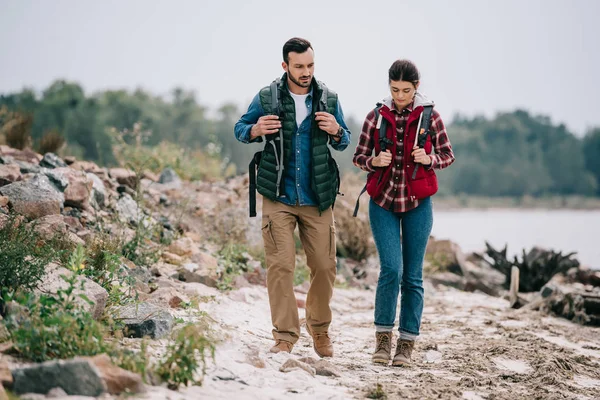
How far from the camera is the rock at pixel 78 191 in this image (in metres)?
7.21

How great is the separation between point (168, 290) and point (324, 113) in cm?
203

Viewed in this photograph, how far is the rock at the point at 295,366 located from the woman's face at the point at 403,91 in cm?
186

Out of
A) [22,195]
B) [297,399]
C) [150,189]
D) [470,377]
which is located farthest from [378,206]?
[150,189]

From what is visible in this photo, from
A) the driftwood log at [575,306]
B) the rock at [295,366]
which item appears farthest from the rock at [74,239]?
the driftwood log at [575,306]

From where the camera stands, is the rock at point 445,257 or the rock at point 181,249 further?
the rock at point 445,257

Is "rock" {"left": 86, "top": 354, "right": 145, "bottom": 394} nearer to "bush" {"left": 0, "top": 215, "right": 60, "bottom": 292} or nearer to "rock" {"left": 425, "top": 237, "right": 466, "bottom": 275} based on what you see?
"bush" {"left": 0, "top": 215, "right": 60, "bottom": 292}

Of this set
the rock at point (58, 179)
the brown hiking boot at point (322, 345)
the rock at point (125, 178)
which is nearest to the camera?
the brown hiking boot at point (322, 345)

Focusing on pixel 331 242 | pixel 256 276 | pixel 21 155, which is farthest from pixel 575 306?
pixel 21 155

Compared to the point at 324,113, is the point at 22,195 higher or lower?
lower

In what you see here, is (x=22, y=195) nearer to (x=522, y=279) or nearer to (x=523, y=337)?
(x=523, y=337)

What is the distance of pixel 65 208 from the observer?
23.5 feet

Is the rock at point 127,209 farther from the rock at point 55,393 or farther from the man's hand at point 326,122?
the rock at point 55,393

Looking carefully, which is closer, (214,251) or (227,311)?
(227,311)

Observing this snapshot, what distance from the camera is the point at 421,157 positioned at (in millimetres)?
4738
